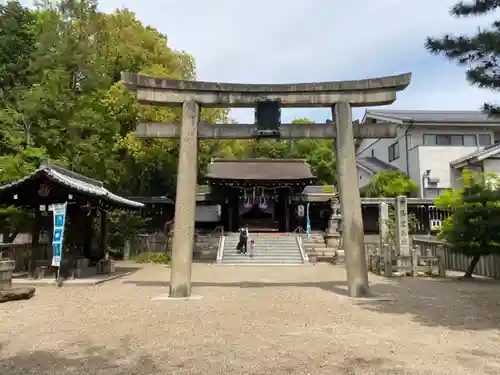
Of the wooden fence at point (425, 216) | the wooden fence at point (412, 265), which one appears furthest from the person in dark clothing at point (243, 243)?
the wooden fence at point (412, 265)

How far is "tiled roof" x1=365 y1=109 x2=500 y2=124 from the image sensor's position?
26828 millimetres

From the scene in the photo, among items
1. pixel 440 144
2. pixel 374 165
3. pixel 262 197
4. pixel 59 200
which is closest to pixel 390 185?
pixel 440 144

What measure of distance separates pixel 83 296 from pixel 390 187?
70.5 ft

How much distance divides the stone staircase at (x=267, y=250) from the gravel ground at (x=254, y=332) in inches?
386

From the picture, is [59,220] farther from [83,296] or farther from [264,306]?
[264,306]

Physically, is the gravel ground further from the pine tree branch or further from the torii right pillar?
the pine tree branch

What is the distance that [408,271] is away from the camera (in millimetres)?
14891

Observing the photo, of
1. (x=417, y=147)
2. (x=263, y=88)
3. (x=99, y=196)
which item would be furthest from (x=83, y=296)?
(x=417, y=147)

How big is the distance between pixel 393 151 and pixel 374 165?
2120mm

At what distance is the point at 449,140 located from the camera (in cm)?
2741

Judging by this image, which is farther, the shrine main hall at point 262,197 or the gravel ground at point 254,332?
A: the shrine main hall at point 262,197

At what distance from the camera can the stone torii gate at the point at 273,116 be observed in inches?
404

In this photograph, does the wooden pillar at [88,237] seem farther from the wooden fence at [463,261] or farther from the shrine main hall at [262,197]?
the wooden fence at [463,261]

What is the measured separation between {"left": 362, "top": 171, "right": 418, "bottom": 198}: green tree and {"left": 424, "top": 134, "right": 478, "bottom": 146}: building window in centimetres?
264
